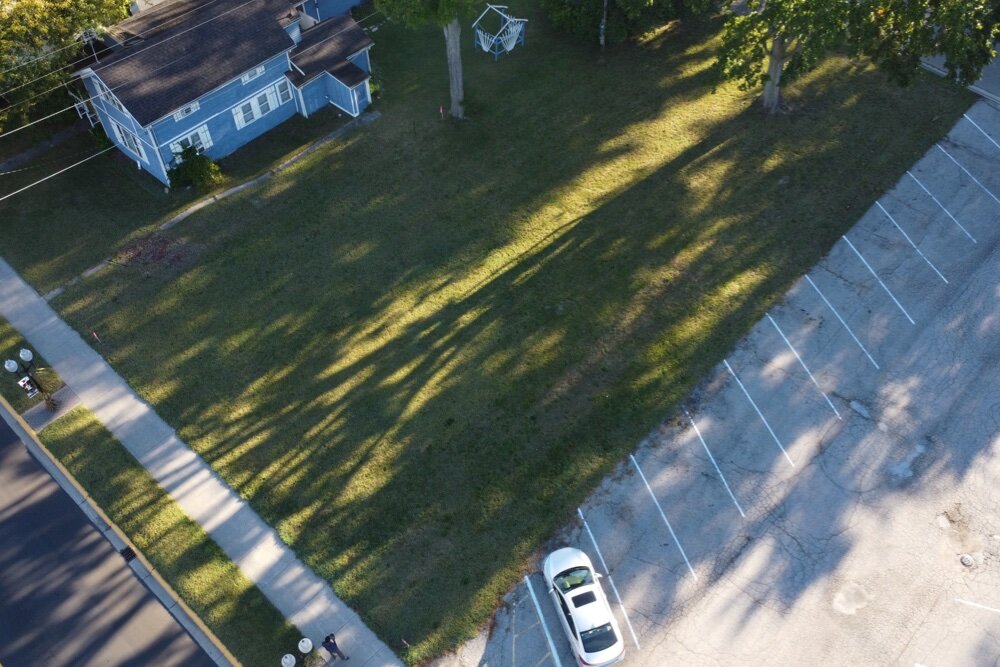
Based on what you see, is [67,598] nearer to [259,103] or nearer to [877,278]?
[259,103]

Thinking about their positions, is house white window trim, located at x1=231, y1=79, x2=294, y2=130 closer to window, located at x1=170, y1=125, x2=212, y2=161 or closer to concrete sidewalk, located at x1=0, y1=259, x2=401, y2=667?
window, located at x1=170, y1=125, x2=212, y2=161

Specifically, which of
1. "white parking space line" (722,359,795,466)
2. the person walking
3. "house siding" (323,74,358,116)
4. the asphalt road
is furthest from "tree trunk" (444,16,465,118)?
the person walking

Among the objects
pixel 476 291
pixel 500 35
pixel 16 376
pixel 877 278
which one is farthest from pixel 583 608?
pixel 500 35

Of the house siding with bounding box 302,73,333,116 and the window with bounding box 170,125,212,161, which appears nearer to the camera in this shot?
the window with bounding box 170,125,212,161

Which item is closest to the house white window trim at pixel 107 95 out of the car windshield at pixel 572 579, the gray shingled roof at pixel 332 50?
the gray shingled roof at pixel 332 50

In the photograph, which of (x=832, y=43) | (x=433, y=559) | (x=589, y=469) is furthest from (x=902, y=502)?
(x=832, y=43)

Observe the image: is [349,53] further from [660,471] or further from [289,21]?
[660,471]
